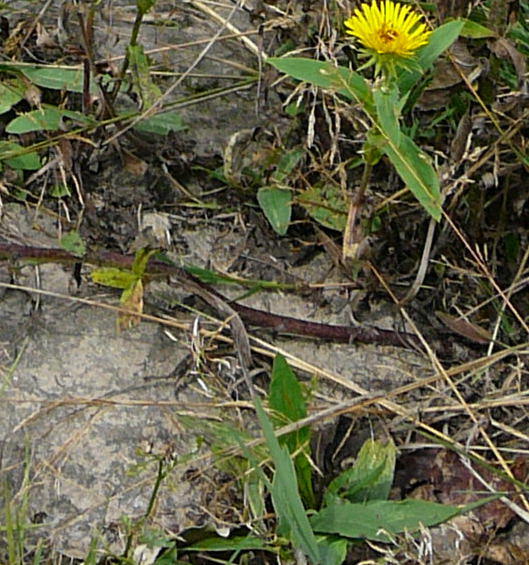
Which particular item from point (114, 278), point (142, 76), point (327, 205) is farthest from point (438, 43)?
point (114, 278)

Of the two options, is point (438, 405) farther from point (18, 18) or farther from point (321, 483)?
point (18, 18)

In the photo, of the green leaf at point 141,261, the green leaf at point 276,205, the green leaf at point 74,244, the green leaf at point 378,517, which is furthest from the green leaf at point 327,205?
the green leaf at point 378,517

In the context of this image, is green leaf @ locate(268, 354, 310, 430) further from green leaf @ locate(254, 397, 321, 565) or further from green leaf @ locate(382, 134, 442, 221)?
green leaf @ locate(382, 134, 442, 221)

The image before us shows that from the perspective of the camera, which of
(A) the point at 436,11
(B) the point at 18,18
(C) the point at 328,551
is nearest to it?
(C) the point at 328,551

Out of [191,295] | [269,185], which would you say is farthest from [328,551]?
[269,185]

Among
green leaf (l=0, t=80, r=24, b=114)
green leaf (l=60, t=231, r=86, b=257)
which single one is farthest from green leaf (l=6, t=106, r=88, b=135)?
green leaf (l=60, t=231, r=86, b=257)
